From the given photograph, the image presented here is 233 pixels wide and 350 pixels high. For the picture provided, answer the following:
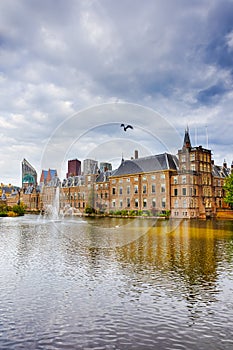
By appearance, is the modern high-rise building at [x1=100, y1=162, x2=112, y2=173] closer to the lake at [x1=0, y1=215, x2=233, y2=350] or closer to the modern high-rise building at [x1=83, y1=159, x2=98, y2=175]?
the modern high-rise building at [x1=83, y1=159, x2=98, y2=175]

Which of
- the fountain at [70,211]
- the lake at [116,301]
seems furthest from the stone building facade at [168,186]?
Answer: the lake at [116,301]

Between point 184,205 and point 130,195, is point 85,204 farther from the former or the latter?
point 184,205

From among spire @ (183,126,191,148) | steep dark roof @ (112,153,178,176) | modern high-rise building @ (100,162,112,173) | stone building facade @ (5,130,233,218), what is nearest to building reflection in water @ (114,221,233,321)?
stone building facade @ (5,130,233,218)

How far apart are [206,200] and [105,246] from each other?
64.8 meters

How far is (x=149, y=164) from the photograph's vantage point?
3477 inches

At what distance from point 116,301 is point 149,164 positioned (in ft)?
253

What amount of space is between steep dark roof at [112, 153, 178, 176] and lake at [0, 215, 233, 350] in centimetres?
6347

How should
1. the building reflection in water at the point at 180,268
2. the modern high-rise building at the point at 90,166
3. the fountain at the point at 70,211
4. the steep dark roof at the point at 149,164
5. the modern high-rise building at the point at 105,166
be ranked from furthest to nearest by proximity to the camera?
the modern high-rise building at the point at 105,166
the modern high-rise building at the point at 90,166
the fountain at the point at 70,211
the steep dark roof at the point at 149,164
the building reflection in water at the point at 180,268

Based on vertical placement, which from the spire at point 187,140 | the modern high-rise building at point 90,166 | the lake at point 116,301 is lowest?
the lake at point 116,301

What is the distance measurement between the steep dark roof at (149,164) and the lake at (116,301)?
2499 inches

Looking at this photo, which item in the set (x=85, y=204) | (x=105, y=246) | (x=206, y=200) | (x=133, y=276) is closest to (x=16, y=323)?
(x=133, y=276)

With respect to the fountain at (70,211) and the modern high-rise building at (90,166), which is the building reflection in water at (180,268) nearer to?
the fountain at (70,211)

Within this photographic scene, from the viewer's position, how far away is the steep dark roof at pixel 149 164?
83.9m

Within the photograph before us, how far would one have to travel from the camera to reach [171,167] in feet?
273
